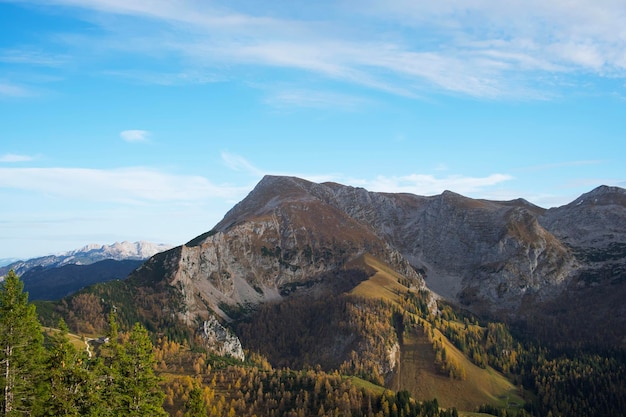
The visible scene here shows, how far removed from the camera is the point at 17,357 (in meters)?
48.0

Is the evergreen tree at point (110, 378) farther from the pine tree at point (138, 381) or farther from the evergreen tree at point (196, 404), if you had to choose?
the evergreen tree at point (196, 404)

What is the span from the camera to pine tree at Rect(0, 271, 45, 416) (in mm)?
47344

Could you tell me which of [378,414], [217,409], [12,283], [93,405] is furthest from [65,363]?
[378,414]

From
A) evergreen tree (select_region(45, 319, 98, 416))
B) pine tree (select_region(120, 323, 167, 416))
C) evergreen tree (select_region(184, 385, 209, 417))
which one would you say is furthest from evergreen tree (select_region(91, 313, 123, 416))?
evergreen tree (select_region(184, 385, 209, 417))

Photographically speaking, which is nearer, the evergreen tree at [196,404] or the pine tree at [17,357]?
the pine tree at [17,357]

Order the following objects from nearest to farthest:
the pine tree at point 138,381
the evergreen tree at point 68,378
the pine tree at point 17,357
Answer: the pine tree at point 17,357
the evergreen tree at point 68,378
the pine tree at point 138,381

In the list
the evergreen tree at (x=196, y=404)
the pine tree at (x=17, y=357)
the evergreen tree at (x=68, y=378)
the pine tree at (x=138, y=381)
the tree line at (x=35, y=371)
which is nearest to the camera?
the tree line at (x=35, y=371)

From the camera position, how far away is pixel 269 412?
19650 centimetres

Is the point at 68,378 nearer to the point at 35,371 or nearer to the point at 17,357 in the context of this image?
the point at 35,371

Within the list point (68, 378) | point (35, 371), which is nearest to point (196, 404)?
point (68, 378)

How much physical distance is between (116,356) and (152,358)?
4.02 metres

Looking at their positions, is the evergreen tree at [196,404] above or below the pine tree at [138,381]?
below

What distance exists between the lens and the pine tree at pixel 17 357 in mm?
47344

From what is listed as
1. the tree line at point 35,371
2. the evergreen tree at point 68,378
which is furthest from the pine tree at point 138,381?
the evergreen tree at point 68,378
